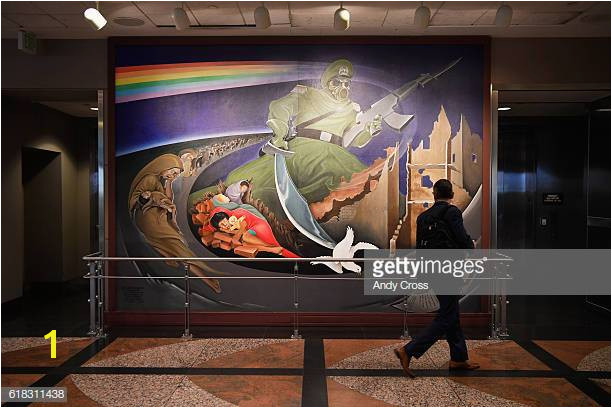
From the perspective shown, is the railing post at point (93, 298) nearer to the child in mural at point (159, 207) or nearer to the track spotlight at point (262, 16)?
the child in mural at point (159, 207)

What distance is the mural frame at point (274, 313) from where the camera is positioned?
670cm

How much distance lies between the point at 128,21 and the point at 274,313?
12.1 ft

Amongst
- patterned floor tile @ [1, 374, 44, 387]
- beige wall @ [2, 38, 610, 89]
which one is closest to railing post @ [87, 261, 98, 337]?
patterned floor tile @ [1, 374, 44, 387]

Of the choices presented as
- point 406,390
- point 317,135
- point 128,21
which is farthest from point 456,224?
point 128,21

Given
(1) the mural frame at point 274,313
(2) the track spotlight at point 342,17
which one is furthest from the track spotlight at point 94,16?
(2) the track spotlight at point 342,17

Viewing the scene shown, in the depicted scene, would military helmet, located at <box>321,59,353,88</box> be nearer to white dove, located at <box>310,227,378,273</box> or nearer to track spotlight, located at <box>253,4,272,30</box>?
track spotlight, located at <box>253,4,272,30</box>

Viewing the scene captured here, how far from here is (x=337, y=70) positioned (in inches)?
265

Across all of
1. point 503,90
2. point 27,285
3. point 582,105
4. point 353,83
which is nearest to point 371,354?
point 353,83

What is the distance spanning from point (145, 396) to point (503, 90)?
17.2 feet

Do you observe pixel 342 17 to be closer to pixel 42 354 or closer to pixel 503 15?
pixel 503 15

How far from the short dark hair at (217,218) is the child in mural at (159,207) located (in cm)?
42

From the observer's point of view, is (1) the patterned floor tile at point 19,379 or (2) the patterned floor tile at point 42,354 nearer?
(1) the patterned floor tile at point 19,379

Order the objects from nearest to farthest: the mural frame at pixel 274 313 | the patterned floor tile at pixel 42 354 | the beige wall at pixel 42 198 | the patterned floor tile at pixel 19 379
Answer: the patterned floor tile at pixel 19 379 → the patterned floor tile at pixel 42 354 → the mural frame at pixel 274 313 → the beige wall at pixel 42 198

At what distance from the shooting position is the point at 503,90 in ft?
22.5
